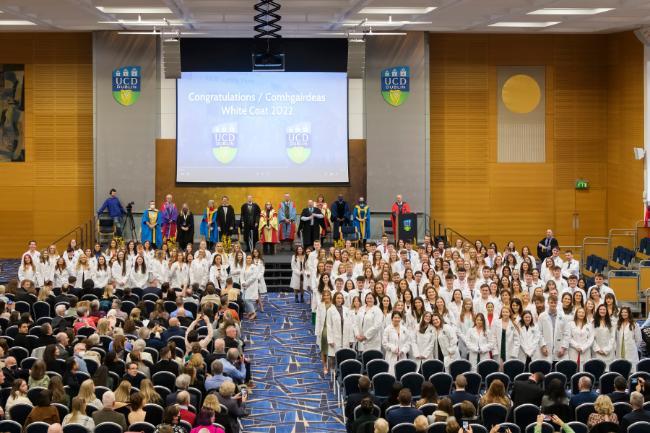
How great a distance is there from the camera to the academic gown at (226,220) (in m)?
26.1

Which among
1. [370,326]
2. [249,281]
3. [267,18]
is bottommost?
[370,326]

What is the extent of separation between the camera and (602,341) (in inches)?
647

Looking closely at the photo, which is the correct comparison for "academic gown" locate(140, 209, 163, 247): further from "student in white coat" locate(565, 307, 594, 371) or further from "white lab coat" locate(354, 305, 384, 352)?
"student in white coat" locate(565, 307, 594, 371)

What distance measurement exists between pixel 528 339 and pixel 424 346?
5.28 feet

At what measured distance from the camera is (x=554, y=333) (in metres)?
16.8

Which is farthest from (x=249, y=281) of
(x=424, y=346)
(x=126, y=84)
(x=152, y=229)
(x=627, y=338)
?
(x=126, y=84)

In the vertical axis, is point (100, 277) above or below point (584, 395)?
above

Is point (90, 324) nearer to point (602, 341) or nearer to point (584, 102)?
point (602, 341)

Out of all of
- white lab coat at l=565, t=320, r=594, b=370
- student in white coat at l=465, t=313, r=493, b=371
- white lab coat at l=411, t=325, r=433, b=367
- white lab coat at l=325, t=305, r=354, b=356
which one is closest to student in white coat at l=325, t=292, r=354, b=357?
white lab coat at l=325, t=305, r=354, b=356

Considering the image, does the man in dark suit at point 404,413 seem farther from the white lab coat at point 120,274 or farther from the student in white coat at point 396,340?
the white lab coat at point 120,274

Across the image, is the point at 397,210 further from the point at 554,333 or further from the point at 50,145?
the point at 554,333

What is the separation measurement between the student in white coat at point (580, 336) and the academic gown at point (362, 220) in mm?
10832

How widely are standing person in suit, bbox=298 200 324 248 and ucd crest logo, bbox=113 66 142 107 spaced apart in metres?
5.84

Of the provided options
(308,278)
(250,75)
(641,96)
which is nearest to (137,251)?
(308,278)
